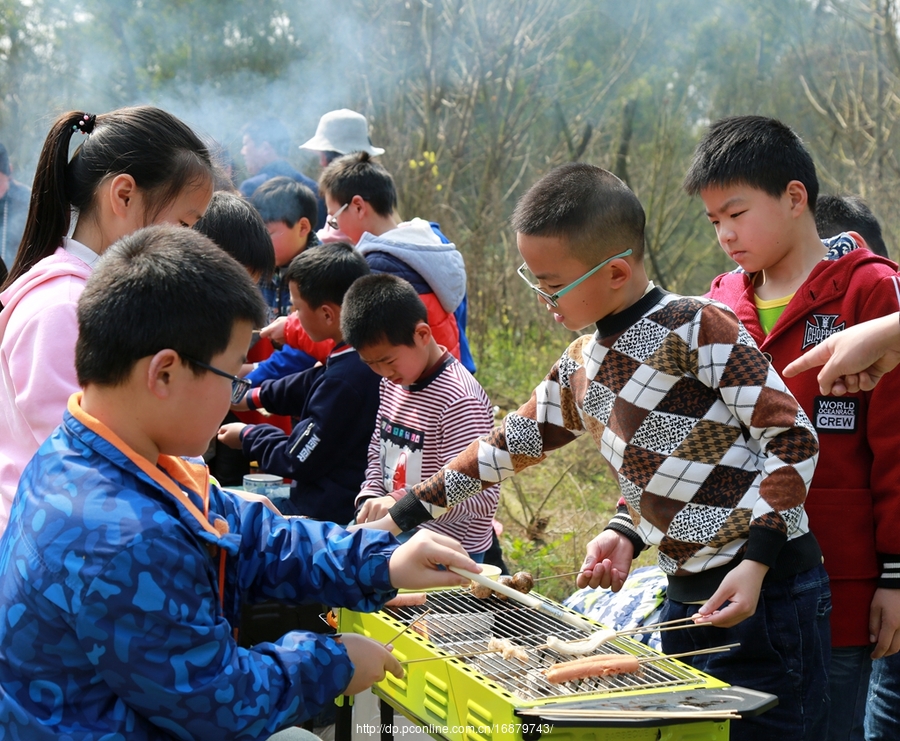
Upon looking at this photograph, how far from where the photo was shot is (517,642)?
221cm

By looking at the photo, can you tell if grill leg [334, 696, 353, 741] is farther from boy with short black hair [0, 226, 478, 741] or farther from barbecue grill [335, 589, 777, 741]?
boy with short black hair [0, 226, 478, 741]

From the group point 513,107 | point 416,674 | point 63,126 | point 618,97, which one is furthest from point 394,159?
point 416,674

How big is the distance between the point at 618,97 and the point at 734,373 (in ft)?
33.6

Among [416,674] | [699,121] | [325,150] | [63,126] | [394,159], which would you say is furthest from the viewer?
[699,121]

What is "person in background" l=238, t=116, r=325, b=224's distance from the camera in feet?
20.7

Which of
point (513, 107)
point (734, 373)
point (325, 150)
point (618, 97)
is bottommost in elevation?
point (734, 373)

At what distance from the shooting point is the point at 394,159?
32.9ft

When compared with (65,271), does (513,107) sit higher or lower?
higher

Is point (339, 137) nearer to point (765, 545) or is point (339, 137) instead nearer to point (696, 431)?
point (696, 431)

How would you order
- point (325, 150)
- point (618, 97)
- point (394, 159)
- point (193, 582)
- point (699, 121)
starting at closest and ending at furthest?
point (193, 582), point (325, 150), point (394, 159), point (618, 97), point (699, 121)

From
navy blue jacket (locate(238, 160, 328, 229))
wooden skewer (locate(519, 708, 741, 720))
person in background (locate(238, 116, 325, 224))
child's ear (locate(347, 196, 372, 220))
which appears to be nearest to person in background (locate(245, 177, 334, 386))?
child's ear (locate(347, 196, 372, 220))

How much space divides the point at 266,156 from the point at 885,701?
5.76 m

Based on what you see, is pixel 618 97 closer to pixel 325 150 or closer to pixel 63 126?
pixel 325 150

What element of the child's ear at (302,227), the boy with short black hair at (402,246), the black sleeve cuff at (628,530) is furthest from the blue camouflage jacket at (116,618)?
the child's ear at (302,227)
